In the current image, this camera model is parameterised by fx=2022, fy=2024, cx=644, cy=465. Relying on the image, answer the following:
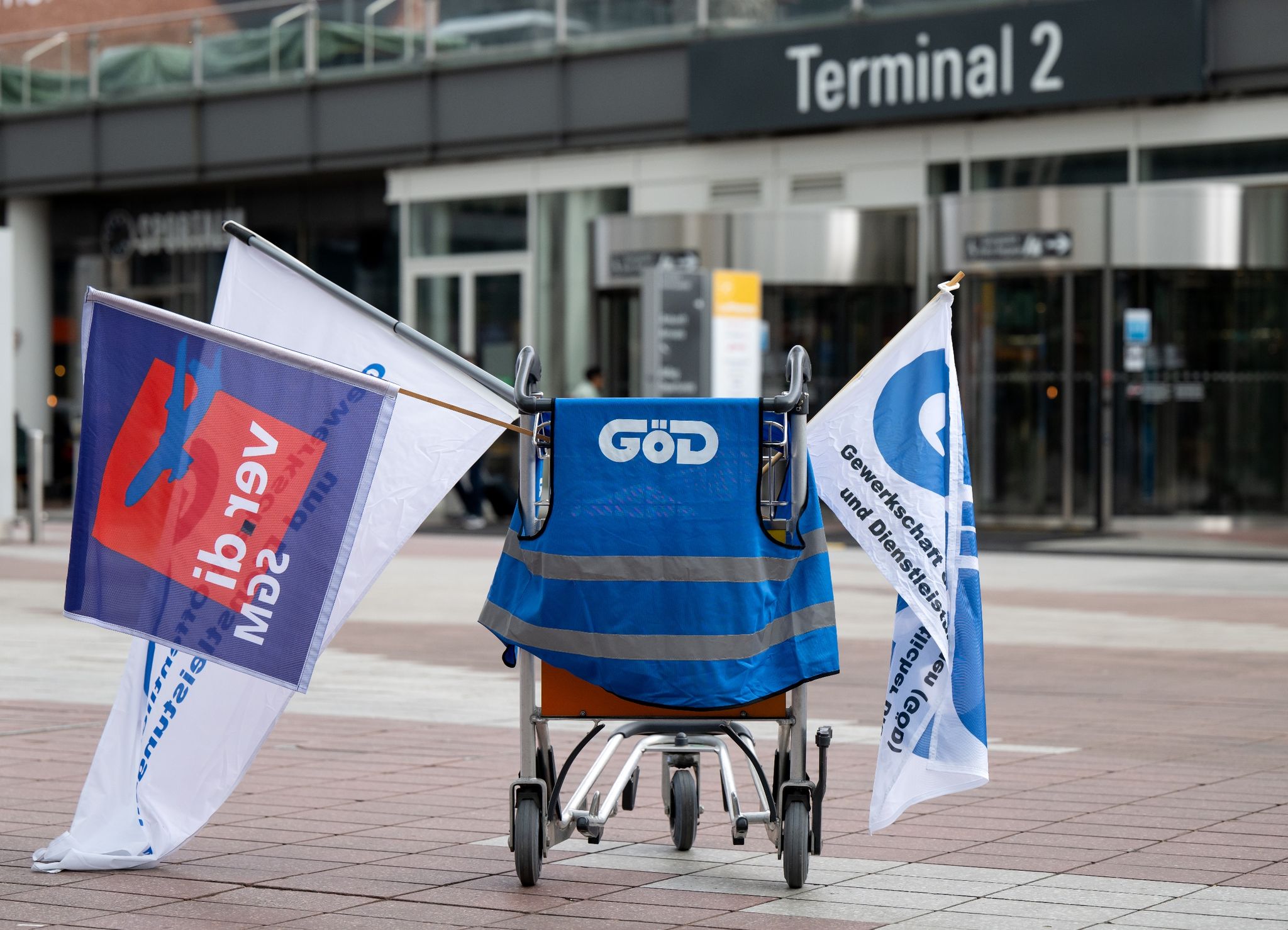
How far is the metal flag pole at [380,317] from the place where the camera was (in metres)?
5.29

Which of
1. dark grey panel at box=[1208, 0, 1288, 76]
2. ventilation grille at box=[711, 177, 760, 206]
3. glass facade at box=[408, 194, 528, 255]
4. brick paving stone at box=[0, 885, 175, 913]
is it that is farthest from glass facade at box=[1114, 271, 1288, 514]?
brick paving stone at box=[0, 885, 175, 913]

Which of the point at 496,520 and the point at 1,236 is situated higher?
the point at 1,236

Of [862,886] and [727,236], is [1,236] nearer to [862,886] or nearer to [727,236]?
[727,236]

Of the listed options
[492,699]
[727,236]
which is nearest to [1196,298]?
[727,236]

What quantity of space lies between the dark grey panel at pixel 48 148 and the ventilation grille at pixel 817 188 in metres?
11.6

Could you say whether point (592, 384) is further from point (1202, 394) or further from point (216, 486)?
point (216, 486)

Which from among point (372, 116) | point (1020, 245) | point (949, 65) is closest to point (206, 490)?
point (1020, 245)

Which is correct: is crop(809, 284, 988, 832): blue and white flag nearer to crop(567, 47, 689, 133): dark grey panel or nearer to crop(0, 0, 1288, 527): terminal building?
Result: crop(0, 0, 1288, 527): terminal building

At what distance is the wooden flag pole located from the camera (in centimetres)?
508

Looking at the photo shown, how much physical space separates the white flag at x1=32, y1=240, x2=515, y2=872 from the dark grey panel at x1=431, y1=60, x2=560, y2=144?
21.1 metres

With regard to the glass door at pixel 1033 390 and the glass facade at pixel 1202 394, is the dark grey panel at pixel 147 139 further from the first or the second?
the glass facade at pixel 1202 394

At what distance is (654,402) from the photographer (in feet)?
16.5

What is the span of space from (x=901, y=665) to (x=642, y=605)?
0.72 meters

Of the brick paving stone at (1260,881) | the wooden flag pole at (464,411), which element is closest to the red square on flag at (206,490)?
the wooden flag pole at (464,411)
